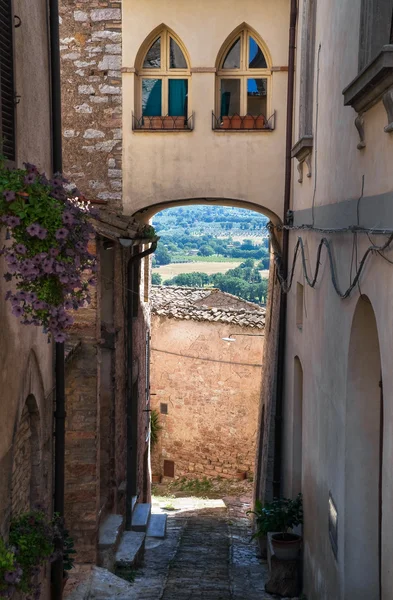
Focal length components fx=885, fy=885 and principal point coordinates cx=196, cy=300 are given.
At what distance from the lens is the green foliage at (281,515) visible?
10.1m

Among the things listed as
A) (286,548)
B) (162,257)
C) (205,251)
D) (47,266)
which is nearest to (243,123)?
(286,548)

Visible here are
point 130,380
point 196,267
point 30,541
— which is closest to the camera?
point 30,541

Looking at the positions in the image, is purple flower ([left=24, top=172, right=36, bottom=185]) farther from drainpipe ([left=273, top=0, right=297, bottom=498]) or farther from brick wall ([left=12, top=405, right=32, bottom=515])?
drainpipe ([left=273, top=0, right=297, bottom=498])

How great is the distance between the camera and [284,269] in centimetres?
1221

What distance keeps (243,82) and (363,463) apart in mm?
6964

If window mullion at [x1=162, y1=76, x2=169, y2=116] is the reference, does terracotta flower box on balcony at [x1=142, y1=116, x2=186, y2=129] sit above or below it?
below

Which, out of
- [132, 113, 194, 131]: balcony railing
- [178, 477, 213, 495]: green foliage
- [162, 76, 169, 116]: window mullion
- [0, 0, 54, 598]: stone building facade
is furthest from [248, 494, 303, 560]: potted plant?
[178, 477, 213, 495]: green foliage

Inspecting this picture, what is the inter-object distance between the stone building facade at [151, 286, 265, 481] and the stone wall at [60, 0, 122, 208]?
824cm

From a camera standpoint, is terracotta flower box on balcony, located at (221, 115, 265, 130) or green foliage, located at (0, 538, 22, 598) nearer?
green foliage, located at (0, 538, 22, 598)

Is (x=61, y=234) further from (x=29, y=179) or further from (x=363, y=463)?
(x=363, y=463)

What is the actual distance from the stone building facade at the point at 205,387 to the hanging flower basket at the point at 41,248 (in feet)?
49.3

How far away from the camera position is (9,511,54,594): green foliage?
5.93 metres

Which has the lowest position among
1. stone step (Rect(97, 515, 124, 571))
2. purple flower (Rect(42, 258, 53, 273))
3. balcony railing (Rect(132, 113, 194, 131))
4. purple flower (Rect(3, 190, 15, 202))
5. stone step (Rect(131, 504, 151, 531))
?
stone step (Rect(131, 504, 151, 531))

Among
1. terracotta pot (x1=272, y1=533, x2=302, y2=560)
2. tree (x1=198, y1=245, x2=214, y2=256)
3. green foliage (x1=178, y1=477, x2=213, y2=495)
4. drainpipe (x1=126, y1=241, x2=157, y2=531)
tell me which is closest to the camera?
terracotta pot (x1=272, y1=533, x2=302, y2=560)
